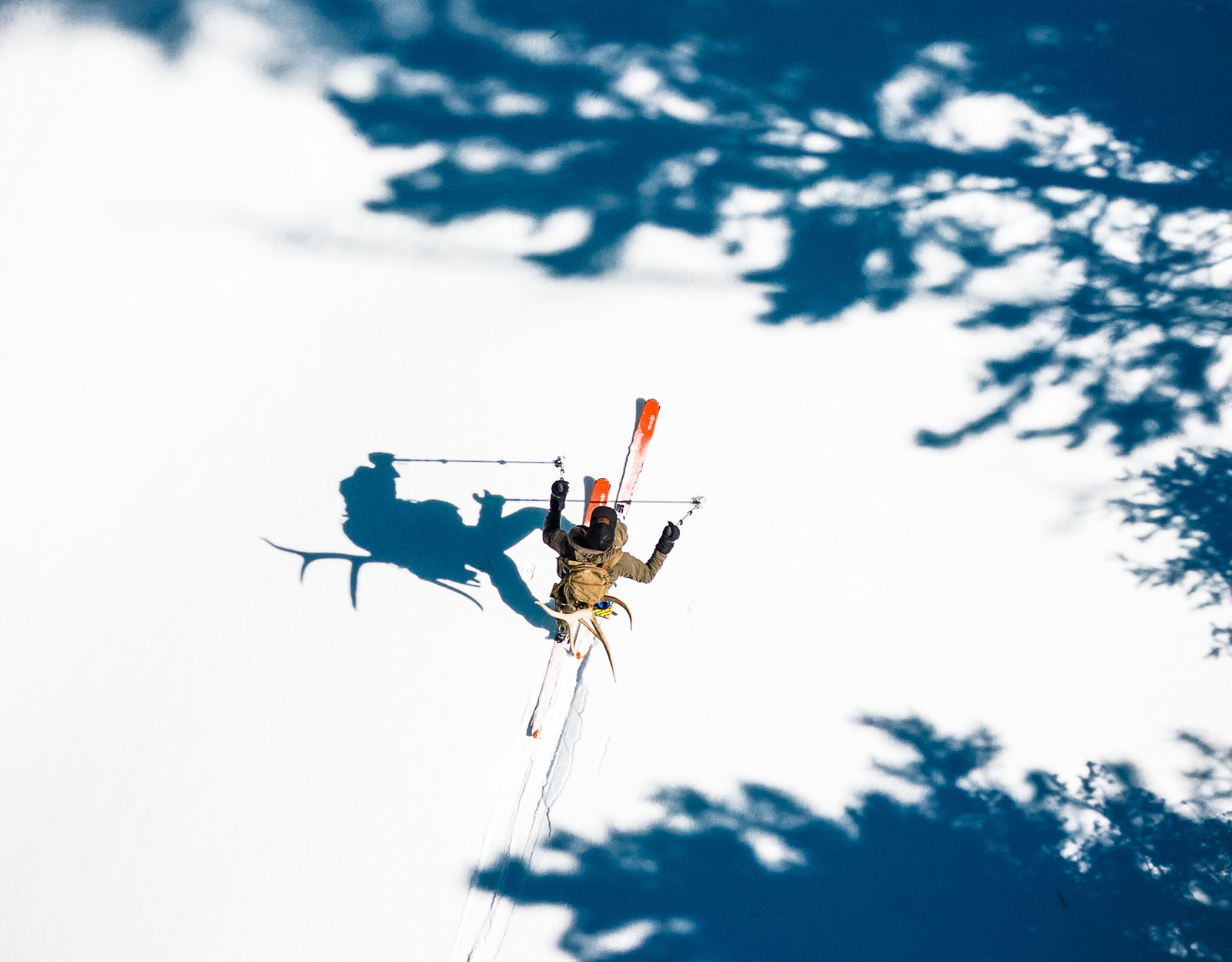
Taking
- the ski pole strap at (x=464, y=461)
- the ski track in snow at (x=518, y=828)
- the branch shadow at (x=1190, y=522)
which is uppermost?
the branch shadow at (x=1190, y=522)

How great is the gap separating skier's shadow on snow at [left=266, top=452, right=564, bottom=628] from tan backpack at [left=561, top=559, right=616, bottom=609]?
857 mm

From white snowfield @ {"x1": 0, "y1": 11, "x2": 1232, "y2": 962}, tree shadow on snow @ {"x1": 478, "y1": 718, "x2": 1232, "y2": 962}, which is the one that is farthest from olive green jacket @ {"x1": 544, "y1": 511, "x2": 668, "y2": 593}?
tree shadow on snow @ {"x1": 478, "y1": 718, "x2": 1232, "y2": 962}

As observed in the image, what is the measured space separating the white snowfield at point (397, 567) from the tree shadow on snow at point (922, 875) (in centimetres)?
11

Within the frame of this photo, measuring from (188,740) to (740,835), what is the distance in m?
3.03

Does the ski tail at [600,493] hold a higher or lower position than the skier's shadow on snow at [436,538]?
higher

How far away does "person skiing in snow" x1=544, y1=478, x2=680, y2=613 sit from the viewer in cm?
296

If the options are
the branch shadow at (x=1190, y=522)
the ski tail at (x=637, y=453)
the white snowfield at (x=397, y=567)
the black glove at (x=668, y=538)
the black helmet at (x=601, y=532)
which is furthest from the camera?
the ski tail at (x=637, y=453)

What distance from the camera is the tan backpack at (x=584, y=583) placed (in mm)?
3062

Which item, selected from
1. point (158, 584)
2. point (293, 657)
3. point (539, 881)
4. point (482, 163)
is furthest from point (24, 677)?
point (482, 163)

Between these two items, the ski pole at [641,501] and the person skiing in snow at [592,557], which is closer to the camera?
the person skiing in snow at [592,557]

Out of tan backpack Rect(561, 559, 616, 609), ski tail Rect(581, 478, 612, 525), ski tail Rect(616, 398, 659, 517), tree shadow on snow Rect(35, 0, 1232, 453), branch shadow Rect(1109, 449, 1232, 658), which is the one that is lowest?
tan backpack Rect(561, 559, 616, 609)

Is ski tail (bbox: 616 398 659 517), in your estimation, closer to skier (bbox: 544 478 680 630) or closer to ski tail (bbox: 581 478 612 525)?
ski tail (bbox: 581 478 612 525)

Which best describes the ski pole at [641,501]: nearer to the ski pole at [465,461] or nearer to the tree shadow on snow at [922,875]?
the ski pole at [465,461]

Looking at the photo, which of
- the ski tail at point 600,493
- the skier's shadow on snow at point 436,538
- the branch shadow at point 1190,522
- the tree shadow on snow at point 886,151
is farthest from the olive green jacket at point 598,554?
the branch shadow at point 1190,522
